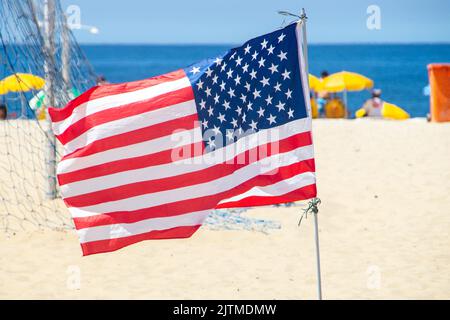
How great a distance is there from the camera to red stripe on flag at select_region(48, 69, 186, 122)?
23.5 feet

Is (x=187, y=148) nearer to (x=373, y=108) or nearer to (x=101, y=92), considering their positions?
(x=101, y=92)

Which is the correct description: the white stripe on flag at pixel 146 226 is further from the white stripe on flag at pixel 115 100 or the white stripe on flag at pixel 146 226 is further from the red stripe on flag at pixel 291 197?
the white stripe on flag at pixel 115 100

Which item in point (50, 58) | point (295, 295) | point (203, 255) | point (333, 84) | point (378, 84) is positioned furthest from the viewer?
point (378, 84)

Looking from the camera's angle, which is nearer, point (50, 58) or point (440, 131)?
point (50, 58)

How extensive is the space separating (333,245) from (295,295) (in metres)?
2.08

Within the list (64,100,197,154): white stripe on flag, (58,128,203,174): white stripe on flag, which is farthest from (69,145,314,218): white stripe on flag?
(64,100,197,154): white stripe on flag

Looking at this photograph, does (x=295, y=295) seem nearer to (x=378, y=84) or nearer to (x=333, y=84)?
(x=333, y=84)

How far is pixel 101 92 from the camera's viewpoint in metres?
7.22

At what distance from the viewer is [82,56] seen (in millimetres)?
11844

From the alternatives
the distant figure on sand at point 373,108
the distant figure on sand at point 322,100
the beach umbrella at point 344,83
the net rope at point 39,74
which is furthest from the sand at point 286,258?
the beach umbrella at point 344,83

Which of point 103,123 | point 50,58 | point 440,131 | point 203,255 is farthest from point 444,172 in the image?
point 103,123

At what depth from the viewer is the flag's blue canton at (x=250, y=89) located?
7145 millimetres
